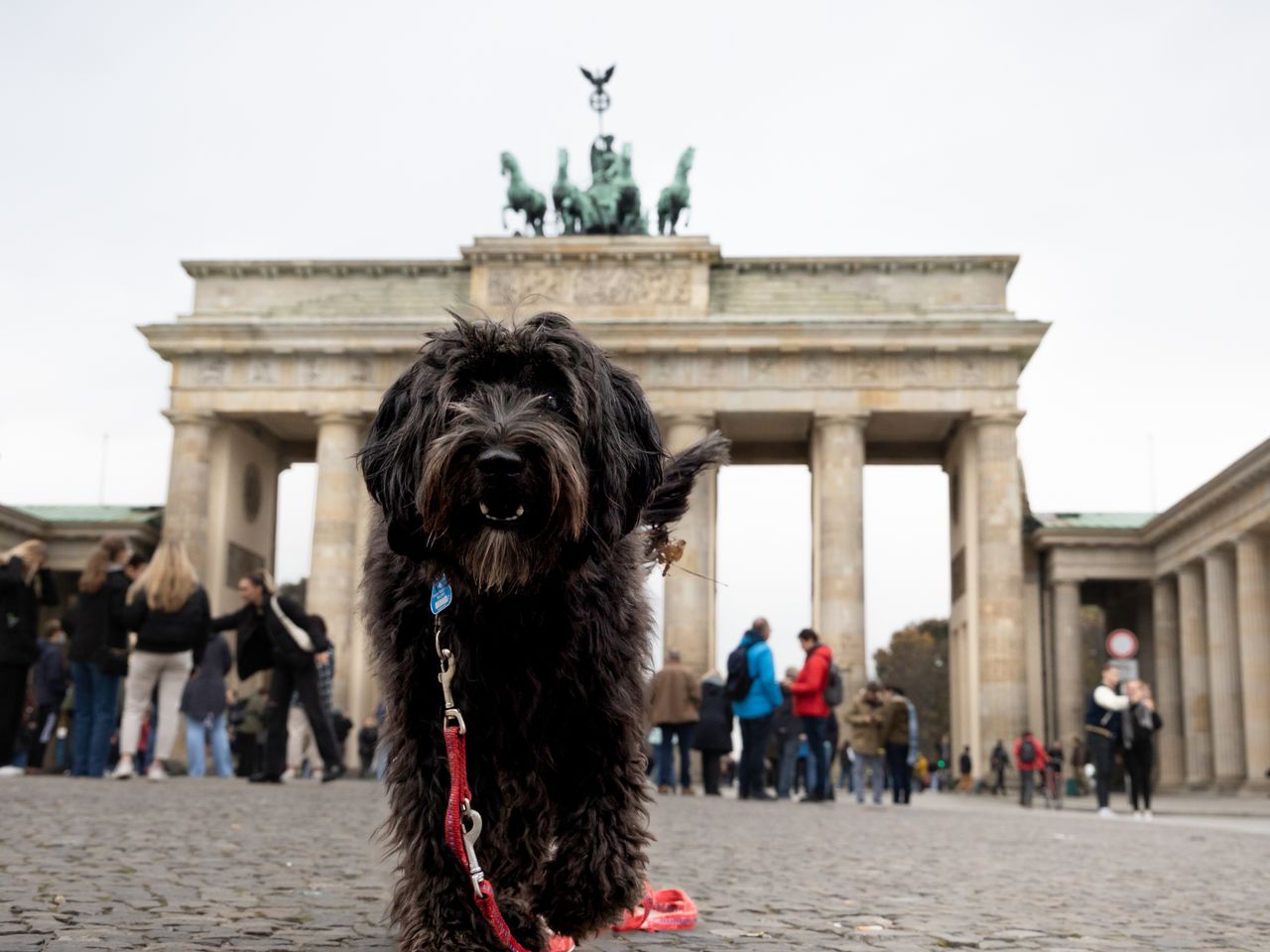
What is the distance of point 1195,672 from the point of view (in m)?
44.0

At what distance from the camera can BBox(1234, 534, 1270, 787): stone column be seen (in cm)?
3822

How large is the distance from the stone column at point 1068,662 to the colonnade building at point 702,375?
1.32ft

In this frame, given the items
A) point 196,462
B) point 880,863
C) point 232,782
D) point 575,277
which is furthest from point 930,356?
point 880,863

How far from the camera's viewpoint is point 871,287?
148 feet

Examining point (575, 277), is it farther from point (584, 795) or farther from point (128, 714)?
point (584, 795)

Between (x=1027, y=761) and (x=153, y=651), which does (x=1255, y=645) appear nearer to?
(x=1027, y=761)

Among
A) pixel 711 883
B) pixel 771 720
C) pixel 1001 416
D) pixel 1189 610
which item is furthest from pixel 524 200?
pixel 711 883

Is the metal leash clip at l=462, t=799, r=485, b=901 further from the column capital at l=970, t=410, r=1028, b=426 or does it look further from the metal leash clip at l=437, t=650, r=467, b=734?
the column capital at l=970, t=410, r=1028, b=426

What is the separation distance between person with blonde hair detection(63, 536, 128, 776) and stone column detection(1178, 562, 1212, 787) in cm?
3389

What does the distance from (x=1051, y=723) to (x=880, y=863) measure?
42.5 meters

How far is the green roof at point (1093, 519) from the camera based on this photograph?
52.1 meters

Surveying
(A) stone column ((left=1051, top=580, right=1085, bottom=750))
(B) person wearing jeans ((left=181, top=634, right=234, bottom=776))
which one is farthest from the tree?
(B) person wearing jeans ((left=181, top=634, right=234, bottom=776))

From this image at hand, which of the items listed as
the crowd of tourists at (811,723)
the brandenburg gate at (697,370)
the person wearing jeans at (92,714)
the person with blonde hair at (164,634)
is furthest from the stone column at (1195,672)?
the person with blonde hair at (164,634)

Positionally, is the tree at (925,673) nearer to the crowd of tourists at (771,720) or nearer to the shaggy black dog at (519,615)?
the crowd of tourists at (771,720)
